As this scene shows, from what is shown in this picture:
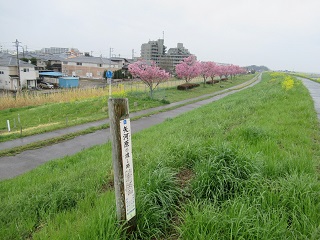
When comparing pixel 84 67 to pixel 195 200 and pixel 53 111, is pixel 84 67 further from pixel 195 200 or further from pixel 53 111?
pixel 195 200

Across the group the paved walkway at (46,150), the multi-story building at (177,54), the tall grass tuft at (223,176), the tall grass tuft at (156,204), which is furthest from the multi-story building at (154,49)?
the tall grass tuft at (156,204)

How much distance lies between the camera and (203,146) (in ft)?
15.7

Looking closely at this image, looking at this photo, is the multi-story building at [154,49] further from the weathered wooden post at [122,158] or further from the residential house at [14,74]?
the weathered wooden post at [122,158]

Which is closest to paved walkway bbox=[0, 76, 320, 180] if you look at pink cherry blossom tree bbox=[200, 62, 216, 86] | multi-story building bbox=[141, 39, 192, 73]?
pink cherry blossom tree bbox=[200, 62, 216, 86]

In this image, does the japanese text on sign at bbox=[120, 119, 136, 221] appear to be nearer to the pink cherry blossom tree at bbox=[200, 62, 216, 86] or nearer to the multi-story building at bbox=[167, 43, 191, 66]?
the pink cherry blossom tree at bbox=[200, 62, 216, 86]

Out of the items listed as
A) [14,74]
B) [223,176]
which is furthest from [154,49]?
[223,176]

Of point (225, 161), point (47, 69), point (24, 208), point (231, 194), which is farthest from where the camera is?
point (47, 69)

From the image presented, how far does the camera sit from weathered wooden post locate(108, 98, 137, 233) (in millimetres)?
2314

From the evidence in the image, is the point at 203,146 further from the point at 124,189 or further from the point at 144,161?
the point at 124,189

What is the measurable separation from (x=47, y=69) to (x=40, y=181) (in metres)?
61.2

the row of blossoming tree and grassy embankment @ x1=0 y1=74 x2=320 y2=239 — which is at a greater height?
the row of blossoming tree

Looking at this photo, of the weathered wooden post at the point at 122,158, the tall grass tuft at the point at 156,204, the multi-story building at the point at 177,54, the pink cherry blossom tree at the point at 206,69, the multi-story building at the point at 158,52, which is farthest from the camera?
the multi-story building at the point at 177,54

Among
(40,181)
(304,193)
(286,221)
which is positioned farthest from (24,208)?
(304,193)

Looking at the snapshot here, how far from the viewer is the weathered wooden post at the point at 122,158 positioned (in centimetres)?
231
